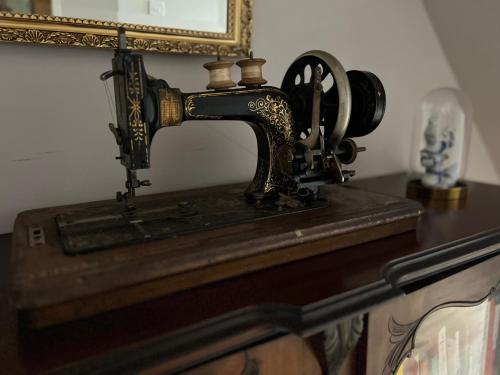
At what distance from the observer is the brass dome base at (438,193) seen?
1.15 metres

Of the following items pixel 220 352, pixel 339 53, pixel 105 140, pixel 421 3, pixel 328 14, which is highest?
pixel 421 3

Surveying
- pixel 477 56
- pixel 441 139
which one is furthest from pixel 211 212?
pixel 477 56

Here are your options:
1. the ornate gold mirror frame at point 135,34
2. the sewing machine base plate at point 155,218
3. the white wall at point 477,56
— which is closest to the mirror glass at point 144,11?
the ornate gold mirror frame at point 135,34

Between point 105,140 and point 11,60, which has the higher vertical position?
point 11,60

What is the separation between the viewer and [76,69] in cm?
93

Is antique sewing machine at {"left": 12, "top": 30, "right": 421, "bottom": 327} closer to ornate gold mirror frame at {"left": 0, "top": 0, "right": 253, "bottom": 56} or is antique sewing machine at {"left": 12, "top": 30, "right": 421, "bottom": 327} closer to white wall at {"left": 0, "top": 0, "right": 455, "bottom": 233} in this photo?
white wall at {"left": 0, "top": 0, "right": 455, "bottom": 233}

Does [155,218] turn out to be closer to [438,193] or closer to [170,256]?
[170,256]

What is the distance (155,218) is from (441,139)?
91cm

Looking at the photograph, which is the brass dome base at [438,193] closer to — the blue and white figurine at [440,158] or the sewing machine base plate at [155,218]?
the blue and white figurine at [440,158]

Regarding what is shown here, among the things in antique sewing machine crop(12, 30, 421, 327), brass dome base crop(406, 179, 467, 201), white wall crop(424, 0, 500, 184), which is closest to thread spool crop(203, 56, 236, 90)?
antique sewing machine crop(12, 30, 421, 327)


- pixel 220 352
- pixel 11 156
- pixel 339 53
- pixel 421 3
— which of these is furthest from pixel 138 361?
pixel 421 3

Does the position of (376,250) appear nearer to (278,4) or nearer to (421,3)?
(278,4)

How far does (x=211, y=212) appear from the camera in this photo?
80cm

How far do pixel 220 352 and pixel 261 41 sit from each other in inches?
34.3
